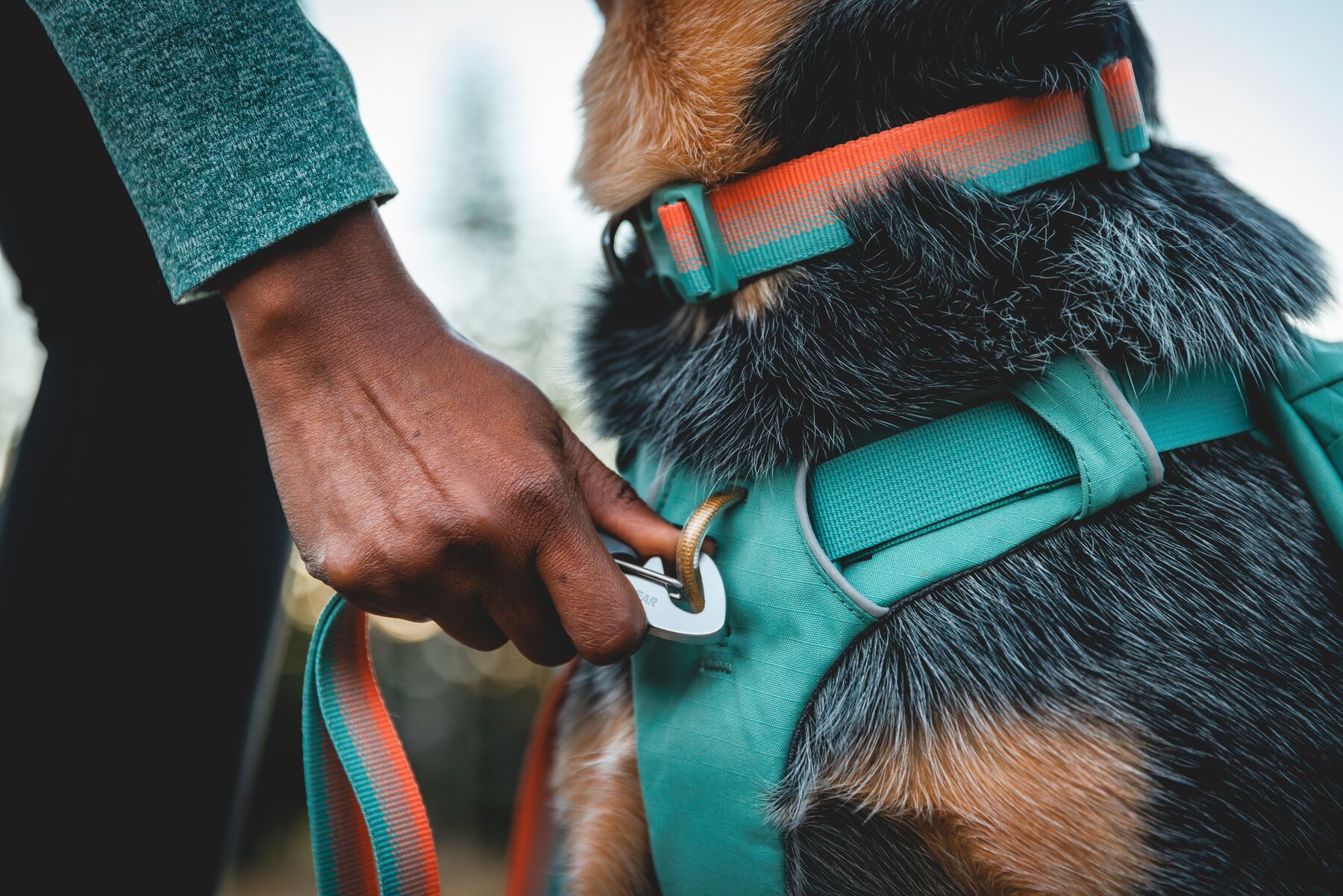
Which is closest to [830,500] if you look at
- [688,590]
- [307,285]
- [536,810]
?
[688,590]

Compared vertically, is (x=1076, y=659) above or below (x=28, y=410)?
below

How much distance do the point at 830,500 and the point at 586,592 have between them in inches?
10.2

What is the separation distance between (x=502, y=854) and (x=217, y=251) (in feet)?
50.3

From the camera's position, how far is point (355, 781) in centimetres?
81

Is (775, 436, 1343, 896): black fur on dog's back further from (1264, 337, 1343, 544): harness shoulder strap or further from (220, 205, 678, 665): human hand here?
(220, 205, 678, 665): human hand

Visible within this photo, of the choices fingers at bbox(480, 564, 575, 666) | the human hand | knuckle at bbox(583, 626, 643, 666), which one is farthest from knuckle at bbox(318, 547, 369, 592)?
knuckle at bbox(583, 626, 643, 666)

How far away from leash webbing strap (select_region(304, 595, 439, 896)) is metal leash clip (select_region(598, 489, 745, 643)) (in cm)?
32

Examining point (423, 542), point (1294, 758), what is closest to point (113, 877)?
point (423, 542)

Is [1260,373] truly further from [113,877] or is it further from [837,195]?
[113,877]

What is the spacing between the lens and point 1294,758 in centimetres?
67

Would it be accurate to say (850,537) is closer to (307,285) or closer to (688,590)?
(688,590)

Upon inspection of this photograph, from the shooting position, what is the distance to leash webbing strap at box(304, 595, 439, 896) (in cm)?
80

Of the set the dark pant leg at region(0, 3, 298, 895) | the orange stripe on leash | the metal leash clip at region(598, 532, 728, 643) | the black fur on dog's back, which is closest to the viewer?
the black fur on dog's back

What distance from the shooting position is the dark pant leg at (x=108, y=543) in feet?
3.35
